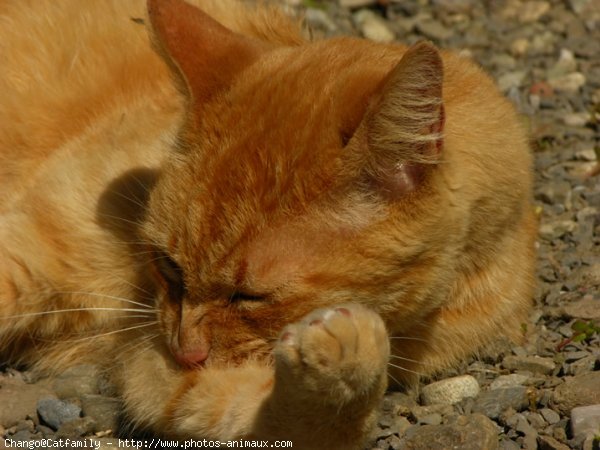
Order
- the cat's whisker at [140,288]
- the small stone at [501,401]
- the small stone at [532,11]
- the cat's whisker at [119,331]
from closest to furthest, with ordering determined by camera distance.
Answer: the small stone at [501,401] < the cat's whisker at [119,331] < the cat's whisker at [140,288] < the small stone at [532,11]

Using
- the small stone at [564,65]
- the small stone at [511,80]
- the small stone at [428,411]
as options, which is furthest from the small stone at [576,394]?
the small stone at [564,65]

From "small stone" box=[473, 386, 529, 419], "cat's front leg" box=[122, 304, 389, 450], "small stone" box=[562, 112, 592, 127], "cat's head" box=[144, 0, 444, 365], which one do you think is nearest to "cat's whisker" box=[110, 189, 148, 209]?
"cat's head" box=[144, 0, 444, 365]

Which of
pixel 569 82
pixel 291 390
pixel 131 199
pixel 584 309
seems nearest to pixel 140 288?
pixel 131 199

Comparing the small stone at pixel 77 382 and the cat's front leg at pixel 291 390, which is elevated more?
the cat's front leg at pixel 291 390

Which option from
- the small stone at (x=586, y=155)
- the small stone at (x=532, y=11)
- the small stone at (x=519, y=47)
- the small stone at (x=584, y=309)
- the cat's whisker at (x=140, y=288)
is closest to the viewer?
the cat's whisker at (x=140, y=288)

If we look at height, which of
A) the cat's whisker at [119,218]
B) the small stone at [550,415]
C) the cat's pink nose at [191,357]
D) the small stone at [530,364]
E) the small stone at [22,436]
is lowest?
the small stone at [22,436]

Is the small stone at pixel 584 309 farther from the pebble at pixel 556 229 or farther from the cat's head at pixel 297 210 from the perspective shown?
the cat's head at pixel 297 210

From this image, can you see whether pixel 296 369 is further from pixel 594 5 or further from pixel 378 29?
pixel 594 5

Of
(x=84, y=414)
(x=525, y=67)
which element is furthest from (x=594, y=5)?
(x=84, y=414)
